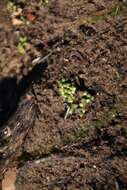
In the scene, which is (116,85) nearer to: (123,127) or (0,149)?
(123,127)

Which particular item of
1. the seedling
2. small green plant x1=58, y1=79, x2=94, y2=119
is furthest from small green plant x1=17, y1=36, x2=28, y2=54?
small green plant x1=58, y1=79, x2=94, y2=119

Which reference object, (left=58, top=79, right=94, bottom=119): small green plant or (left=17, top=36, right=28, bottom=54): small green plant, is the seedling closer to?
(left=17, top=36, right=28, bottom=54): small green plant

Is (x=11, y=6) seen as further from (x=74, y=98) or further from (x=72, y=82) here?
(x=74, y=98)

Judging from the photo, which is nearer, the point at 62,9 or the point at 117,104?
the point at 117,104

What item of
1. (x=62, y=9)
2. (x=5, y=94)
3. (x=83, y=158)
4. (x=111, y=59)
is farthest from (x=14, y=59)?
(x=83, y=158)

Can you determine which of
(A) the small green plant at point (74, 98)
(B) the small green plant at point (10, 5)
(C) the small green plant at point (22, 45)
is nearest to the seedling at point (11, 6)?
(B) the small green plant at point (10, 5)

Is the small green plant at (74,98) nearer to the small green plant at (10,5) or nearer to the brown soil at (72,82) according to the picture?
the brown soil at (72,82)

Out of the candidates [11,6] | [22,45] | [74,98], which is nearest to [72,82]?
[74,98]
